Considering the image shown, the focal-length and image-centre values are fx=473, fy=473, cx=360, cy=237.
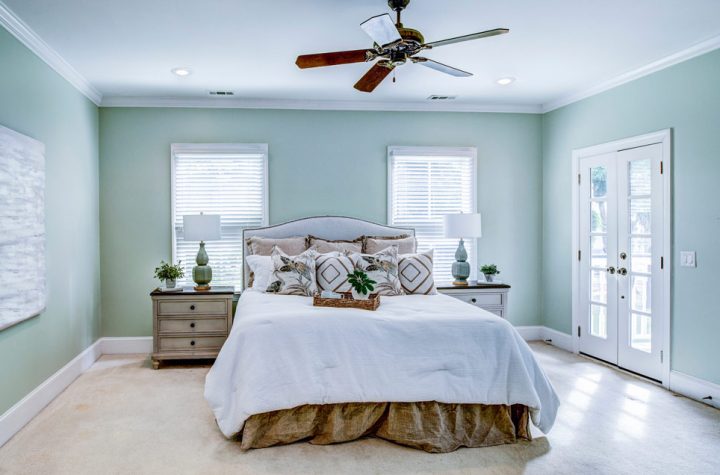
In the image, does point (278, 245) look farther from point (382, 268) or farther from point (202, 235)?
point (382, 268)

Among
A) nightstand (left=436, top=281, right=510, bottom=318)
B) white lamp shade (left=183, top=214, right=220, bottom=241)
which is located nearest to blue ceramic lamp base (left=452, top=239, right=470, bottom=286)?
nightstand (left=436, top=281, right=510, bottom=318)

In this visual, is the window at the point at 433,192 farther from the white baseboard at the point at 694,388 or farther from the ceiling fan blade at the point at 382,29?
the ceiling fan blade at the point at 382,29

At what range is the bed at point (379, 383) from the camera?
109 inches

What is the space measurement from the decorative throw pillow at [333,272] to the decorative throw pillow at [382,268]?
0.10 m

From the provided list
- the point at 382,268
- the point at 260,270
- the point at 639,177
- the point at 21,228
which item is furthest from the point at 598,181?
the point at 21,228

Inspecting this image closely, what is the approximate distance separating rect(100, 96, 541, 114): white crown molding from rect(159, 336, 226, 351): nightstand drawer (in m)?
2.43

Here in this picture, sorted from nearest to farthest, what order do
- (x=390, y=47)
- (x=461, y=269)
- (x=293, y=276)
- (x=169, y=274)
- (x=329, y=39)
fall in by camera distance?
(x=390, y=47)
(x=329, y=39)
(x=293, y=276)
(x=169, y=274)
(x=461, y=269)

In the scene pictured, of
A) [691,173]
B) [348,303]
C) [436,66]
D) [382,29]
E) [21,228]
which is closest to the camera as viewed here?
[382,29]

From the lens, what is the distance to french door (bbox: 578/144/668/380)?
4.02 metres

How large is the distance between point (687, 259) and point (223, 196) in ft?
14.2

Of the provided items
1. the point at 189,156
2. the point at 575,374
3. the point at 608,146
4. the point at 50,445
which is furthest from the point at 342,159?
the point at 50,445

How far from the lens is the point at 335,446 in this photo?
282cm

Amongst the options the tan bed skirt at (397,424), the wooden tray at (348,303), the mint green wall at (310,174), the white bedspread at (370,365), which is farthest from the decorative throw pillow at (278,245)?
the tan bed skirt at (397,424)

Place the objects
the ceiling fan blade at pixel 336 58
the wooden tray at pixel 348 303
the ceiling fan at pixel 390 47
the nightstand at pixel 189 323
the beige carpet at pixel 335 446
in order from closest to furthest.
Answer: the ceiling fan at pixel 390 47, the beige carpet at pixel 335 446, the ceiling fan blade at pixel 336 58, the wooden tray at pixel 348 303, the nightstand at pixel 189 323
